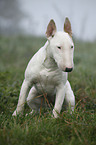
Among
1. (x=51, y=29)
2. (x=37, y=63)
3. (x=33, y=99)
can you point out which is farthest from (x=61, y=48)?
(x=33, y=99)

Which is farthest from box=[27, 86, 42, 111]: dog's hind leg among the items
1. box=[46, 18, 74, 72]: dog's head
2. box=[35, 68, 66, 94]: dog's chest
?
box=[46, 18, 74, 72]: dog's head

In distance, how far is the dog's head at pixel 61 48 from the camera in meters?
2.17

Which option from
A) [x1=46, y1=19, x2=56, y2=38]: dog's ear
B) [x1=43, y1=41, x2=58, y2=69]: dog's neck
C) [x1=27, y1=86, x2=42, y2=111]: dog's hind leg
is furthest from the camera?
[x1=27, y1=86, x2=42, y2=111]: dog's hind leg

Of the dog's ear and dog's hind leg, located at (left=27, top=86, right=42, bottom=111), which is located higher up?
the dog's ear

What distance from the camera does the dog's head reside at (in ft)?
7.11

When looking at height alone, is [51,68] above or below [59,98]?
above

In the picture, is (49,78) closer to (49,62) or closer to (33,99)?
(49,62)

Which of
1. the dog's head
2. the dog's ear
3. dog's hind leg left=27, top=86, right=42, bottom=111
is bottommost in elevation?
dog's hind leg left=27, top=86, right=42, bottom=111

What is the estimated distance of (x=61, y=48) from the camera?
88.4 inches

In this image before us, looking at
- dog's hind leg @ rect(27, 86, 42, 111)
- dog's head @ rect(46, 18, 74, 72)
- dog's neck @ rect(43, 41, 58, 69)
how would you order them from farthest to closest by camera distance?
dog's hind leg @ rect(27, 86, 42, 111) < dog's neck @ rect(43, 41, 58, 69) < dog's head @ rect(46, 18, 74, 72)

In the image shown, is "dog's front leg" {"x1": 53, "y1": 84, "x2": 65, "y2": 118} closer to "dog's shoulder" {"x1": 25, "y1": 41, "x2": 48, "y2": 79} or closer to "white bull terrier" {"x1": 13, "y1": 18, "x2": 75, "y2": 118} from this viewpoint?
"white bull terrier" {"x1": 13, "y1": 18, "x2": 75, "y2": 118}

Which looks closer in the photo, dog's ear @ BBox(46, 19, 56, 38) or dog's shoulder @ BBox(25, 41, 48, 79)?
dog's ear @ BBox(46, 19, 56, 38)

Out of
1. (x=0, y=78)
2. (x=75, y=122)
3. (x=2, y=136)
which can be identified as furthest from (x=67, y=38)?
(x=0, y=78)

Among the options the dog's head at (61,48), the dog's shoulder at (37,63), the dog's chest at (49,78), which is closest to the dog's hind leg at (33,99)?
the dog's chest at (49,78)
